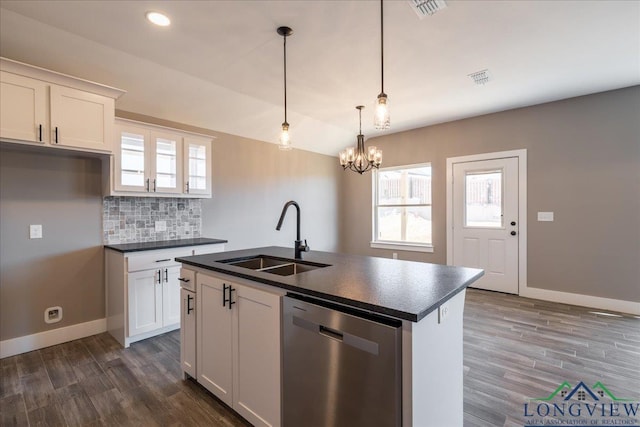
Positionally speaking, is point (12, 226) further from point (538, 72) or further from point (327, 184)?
point (538, 72)

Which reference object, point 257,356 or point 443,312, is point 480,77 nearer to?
point 443,312

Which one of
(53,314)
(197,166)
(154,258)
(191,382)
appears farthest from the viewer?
(197,166)

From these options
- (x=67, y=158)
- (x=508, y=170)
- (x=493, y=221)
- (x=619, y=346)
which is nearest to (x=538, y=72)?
(x=508, y=170)

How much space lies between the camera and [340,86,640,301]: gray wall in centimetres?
366

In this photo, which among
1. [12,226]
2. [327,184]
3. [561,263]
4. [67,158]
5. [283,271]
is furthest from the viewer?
[327,184]

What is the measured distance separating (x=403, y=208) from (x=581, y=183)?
2.59m

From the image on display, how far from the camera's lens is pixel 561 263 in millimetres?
4090

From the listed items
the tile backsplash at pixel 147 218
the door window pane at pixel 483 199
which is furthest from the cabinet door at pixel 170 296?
the door window pane at pixel 483 199

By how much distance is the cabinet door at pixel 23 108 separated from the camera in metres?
2.27

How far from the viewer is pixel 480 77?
11.1ft

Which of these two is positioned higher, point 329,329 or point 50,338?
point 329,329

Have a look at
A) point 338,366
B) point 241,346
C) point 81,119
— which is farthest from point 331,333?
point 81,119

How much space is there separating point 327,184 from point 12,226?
180 inches

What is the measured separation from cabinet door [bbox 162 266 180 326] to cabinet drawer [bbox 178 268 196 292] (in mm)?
1011
